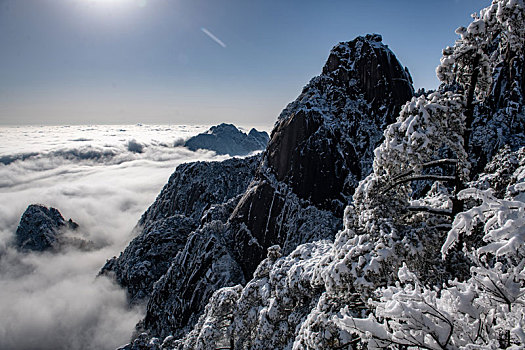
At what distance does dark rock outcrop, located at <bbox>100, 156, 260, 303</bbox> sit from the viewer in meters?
97.8

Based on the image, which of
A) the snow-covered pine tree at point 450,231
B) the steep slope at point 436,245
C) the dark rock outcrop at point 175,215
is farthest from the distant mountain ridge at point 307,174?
the snow-covered pine tree at point 450,231

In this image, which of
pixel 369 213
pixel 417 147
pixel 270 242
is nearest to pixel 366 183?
pixel 369 213

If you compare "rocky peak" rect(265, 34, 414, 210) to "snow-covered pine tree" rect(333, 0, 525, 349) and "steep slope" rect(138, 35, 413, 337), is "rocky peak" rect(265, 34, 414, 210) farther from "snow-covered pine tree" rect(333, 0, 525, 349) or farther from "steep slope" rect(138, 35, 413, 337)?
"snow-covered pine tree" rect(333, 0, 525, 349)

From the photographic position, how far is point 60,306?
198625mm

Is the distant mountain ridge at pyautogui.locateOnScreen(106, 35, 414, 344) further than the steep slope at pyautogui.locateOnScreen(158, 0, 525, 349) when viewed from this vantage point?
Yes

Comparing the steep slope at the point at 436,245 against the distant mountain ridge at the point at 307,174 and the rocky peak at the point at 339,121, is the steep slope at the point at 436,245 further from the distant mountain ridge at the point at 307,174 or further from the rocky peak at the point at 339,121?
the rocky peak at the point at 339,121

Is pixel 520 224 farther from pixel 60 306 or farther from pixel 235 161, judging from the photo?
pixel 60 306

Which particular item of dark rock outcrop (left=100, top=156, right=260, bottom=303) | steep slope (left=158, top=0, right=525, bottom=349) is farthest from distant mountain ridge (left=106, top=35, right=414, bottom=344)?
steep slope (left=158, top=0, right=525, bottom=349)

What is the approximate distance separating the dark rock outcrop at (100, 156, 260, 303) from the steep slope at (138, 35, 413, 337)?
59.7ft

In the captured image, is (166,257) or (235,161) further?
(235,161)

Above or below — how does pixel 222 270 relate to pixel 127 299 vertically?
above

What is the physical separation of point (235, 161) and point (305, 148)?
78399mm

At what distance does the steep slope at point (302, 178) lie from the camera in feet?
234

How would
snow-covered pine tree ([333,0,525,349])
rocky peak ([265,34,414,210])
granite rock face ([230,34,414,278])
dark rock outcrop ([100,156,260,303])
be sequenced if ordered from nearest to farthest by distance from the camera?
snow-covered pine tree ([333,0,525,349])
granite rock face ([230,34,414,278])
rocky peak ([265,34,414,210])
dark rock outcrop ([100,156,260,303])
